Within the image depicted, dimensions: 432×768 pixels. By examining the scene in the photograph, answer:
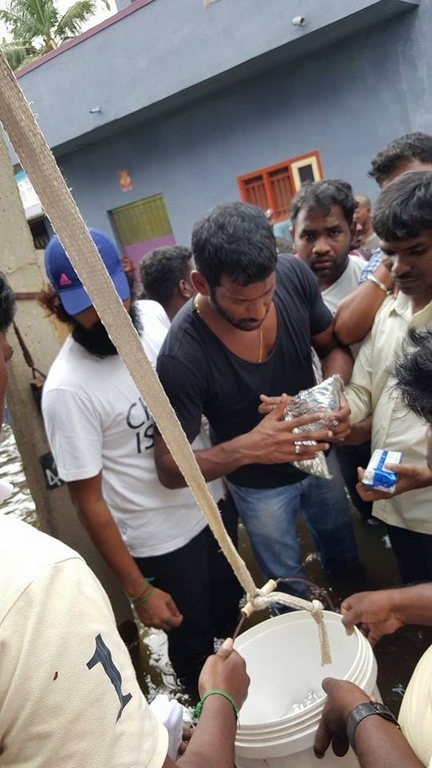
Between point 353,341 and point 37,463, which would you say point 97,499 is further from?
point 353,341

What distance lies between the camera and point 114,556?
76.5 inches

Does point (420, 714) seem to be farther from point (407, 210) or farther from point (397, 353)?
point (407, 210)

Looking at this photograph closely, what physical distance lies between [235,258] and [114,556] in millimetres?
1048

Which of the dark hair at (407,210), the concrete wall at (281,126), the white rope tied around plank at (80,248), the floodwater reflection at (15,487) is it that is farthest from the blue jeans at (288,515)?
the concrete wall at (281,126)

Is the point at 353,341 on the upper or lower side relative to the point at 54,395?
lower

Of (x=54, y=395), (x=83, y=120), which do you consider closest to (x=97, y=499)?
(x=54, y=395)

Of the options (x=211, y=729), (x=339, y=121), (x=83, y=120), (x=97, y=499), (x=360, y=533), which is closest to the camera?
(x=211, y=729)

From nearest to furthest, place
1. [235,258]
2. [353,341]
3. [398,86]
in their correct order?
[235,258]
[353,341]
[398,86]

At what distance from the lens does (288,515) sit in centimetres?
229

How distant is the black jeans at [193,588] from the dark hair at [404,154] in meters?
1.68

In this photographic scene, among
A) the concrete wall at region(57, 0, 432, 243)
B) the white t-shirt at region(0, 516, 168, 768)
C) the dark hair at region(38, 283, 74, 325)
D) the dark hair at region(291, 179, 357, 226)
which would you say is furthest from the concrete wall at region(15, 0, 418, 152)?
the white t-shirt at region(0, 516, 168, 768)

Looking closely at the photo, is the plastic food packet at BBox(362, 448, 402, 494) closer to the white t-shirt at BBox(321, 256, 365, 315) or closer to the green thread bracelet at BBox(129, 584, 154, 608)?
the green thread bracelet at BBox(129, 584, 154, 608)

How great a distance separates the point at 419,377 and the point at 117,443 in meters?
1.02

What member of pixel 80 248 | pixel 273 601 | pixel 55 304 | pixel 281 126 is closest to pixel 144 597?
pixel 273 601
